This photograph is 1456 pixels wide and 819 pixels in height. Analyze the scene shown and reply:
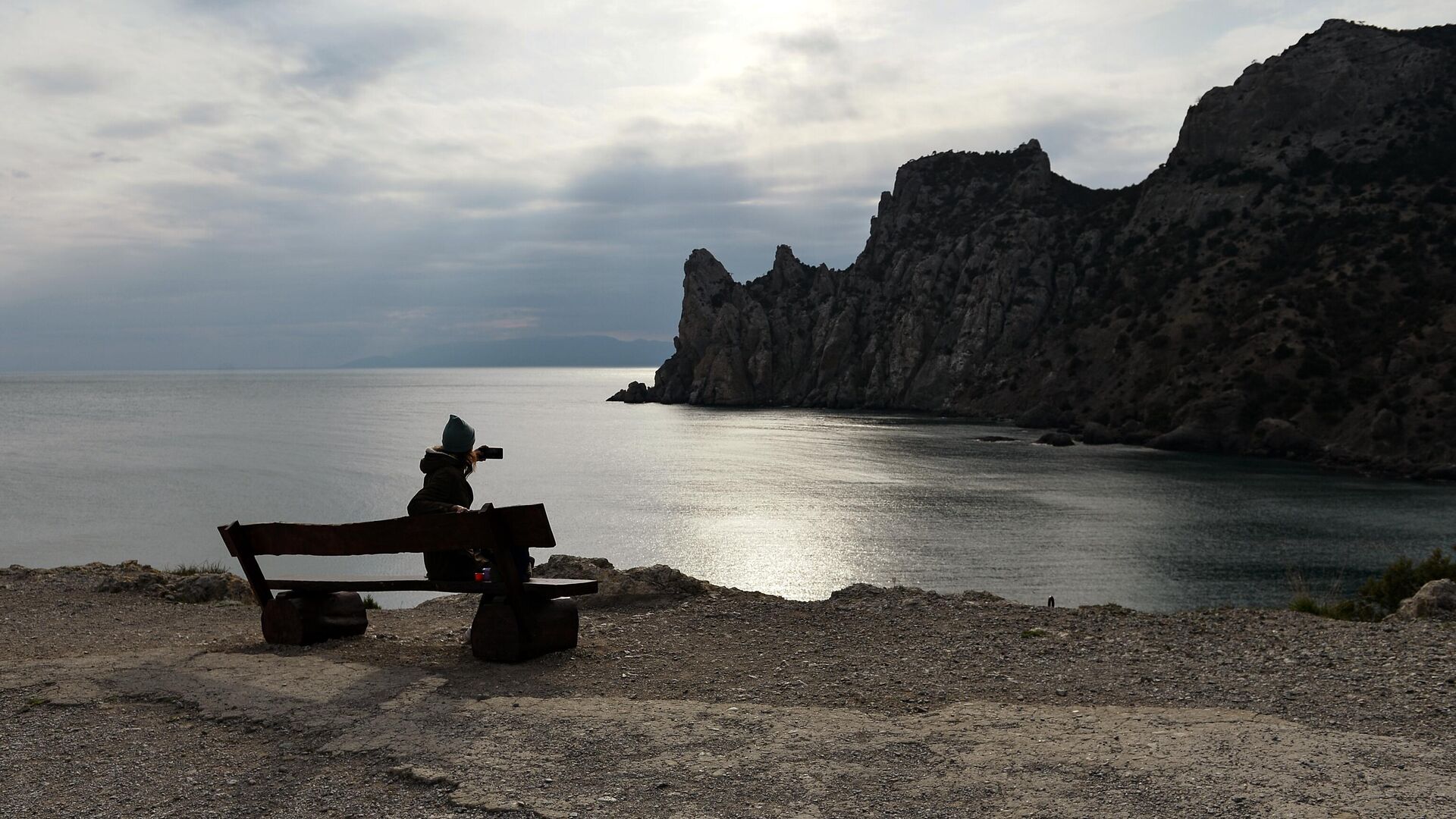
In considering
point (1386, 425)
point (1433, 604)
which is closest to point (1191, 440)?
point (1386, 425)

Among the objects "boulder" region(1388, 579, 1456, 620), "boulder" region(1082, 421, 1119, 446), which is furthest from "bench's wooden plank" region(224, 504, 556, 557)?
"boulder" region(1082, 421, 1119, 446)

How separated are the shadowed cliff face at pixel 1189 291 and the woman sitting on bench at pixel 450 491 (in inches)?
3040

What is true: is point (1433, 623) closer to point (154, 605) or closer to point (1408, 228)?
point (154, 605)

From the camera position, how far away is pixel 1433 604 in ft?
37.4

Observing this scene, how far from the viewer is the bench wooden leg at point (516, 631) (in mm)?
8047

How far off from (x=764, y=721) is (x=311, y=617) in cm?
513

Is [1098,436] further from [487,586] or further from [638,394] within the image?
[638,394]

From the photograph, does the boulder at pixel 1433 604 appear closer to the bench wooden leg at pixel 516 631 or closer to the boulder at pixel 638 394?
the bench wooden leg at pixel 516 631

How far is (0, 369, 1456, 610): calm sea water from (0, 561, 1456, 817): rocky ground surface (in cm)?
2611

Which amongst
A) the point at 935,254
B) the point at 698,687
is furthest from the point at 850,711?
the point at 935,254

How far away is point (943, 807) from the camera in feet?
16.1

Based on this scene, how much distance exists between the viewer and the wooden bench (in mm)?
7742

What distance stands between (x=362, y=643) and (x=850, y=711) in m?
5.07

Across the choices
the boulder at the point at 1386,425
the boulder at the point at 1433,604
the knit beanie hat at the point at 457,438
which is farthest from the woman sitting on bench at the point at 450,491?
the boulder at the point at 1386,425
